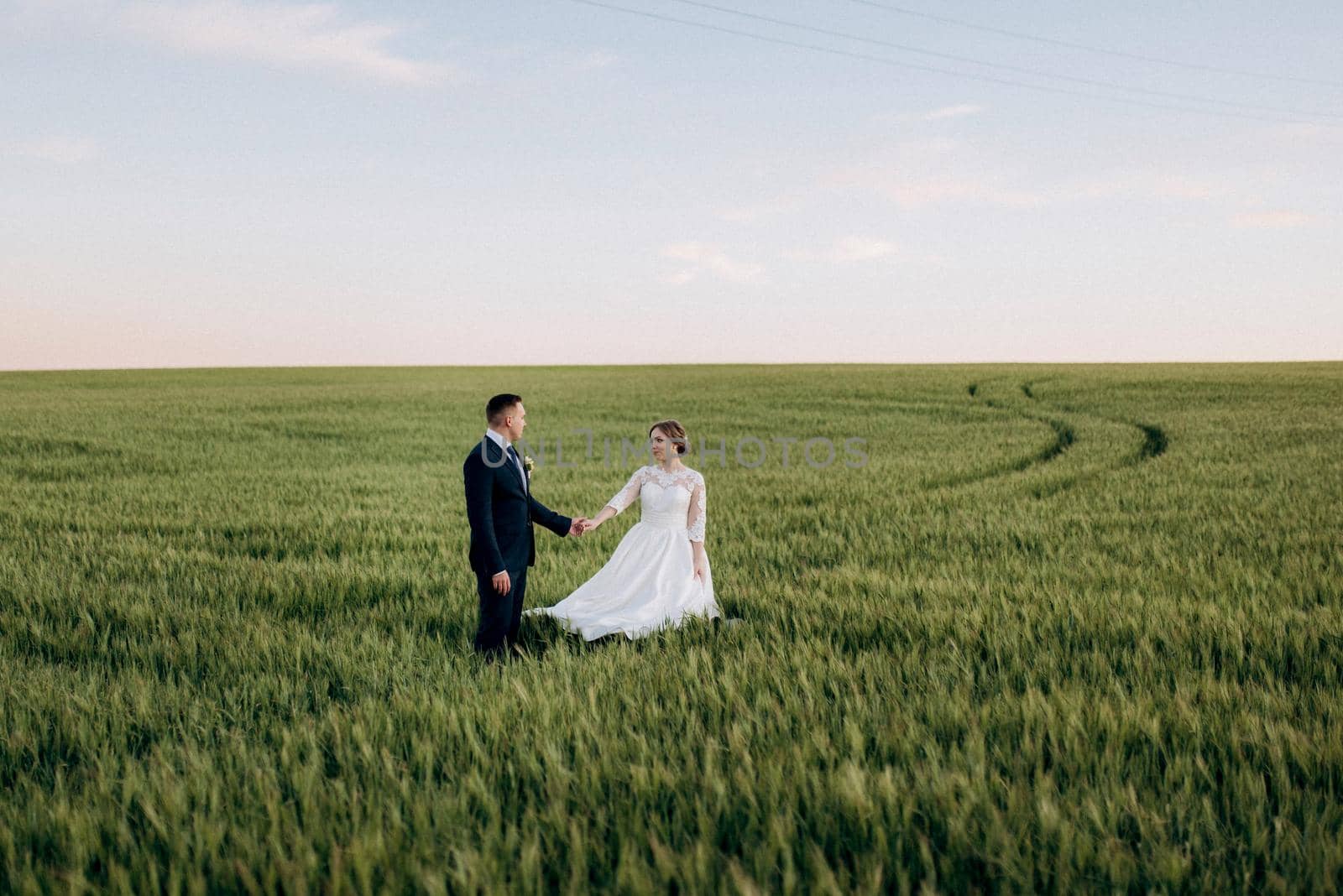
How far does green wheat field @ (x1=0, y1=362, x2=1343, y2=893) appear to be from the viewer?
2.92 metres

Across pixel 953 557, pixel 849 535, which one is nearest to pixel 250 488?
pixel 849 535

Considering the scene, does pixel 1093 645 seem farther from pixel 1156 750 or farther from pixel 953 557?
pixel 953 557

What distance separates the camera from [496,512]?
19.0 feet

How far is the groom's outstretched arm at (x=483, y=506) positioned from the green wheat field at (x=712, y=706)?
711mm

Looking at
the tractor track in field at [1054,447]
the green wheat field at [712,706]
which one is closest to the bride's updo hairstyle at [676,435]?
the green wheat field at [712,706]

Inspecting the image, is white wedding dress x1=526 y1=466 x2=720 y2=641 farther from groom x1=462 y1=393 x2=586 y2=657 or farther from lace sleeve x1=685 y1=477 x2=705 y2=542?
groom x1=462 y1=393 x2=586 y2=657

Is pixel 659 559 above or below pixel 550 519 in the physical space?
below

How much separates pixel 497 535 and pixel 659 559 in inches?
55.1

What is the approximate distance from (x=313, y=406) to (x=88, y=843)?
32.2 m

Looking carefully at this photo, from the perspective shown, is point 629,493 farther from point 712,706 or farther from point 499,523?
point 712,706

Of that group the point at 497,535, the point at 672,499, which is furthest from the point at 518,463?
the point at 672,499

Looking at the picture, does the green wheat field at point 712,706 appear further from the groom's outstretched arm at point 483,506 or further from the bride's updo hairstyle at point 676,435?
the bride's updo hairstyle at point 676,435

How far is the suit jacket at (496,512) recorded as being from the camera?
5523 mm

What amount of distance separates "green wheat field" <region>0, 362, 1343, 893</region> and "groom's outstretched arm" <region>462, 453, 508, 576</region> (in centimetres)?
71
